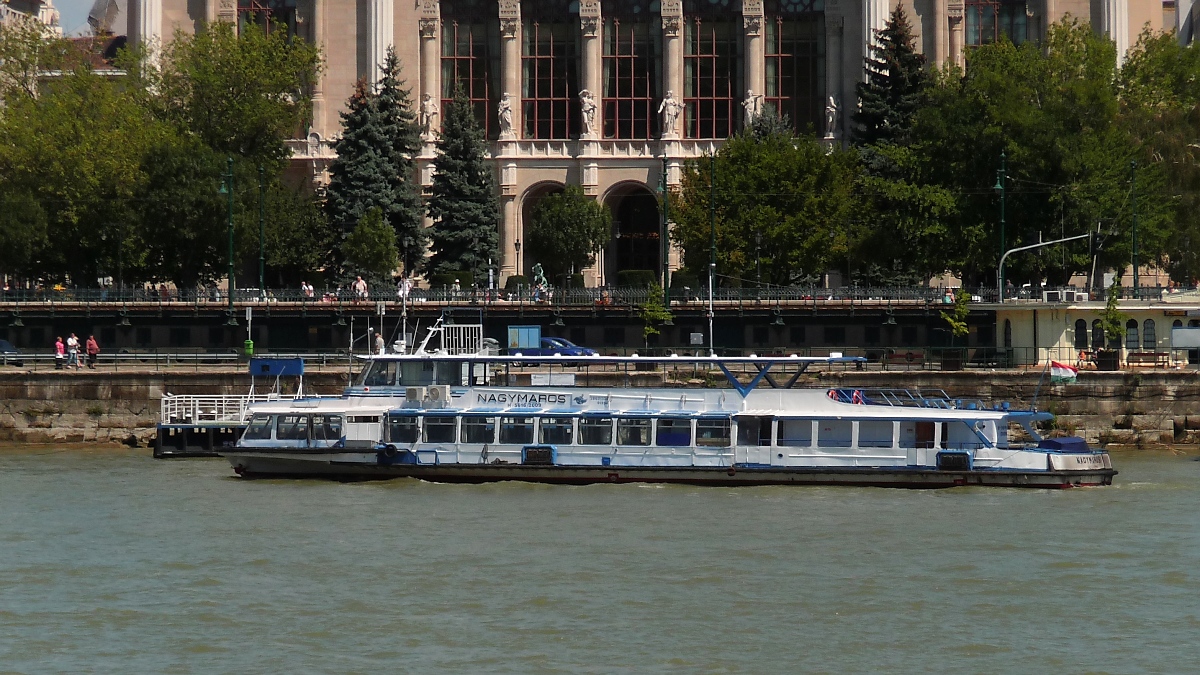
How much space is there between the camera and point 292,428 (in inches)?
1941

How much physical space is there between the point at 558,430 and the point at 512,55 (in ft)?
196

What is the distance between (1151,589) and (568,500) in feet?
47.8

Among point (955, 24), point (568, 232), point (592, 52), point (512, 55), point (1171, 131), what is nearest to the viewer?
point (1171, 131)

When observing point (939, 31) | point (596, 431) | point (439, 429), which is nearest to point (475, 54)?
point (939, 31)

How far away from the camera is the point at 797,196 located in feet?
277

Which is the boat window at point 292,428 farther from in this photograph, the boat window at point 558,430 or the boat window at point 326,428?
the boat window at point 558,430

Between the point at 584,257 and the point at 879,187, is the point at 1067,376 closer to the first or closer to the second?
the point at 879,187

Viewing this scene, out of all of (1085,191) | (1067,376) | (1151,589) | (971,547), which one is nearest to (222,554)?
(971,547)

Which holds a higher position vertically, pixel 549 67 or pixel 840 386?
pixel 549 67

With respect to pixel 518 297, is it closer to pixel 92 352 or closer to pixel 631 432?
pixel 92 352

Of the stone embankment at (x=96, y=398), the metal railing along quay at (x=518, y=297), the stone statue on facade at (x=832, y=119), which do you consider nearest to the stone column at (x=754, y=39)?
the stone statue on facade at (x=832, y=119)

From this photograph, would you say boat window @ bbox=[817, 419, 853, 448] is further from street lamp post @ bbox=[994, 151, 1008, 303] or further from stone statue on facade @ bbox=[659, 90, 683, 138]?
stone statue on facade @ bbox=[659, 90, 683, 138]

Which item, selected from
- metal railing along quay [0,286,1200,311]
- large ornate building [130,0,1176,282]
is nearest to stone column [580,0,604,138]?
large ornate building [130,0,1176,282]

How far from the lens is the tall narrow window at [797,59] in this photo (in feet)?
345
